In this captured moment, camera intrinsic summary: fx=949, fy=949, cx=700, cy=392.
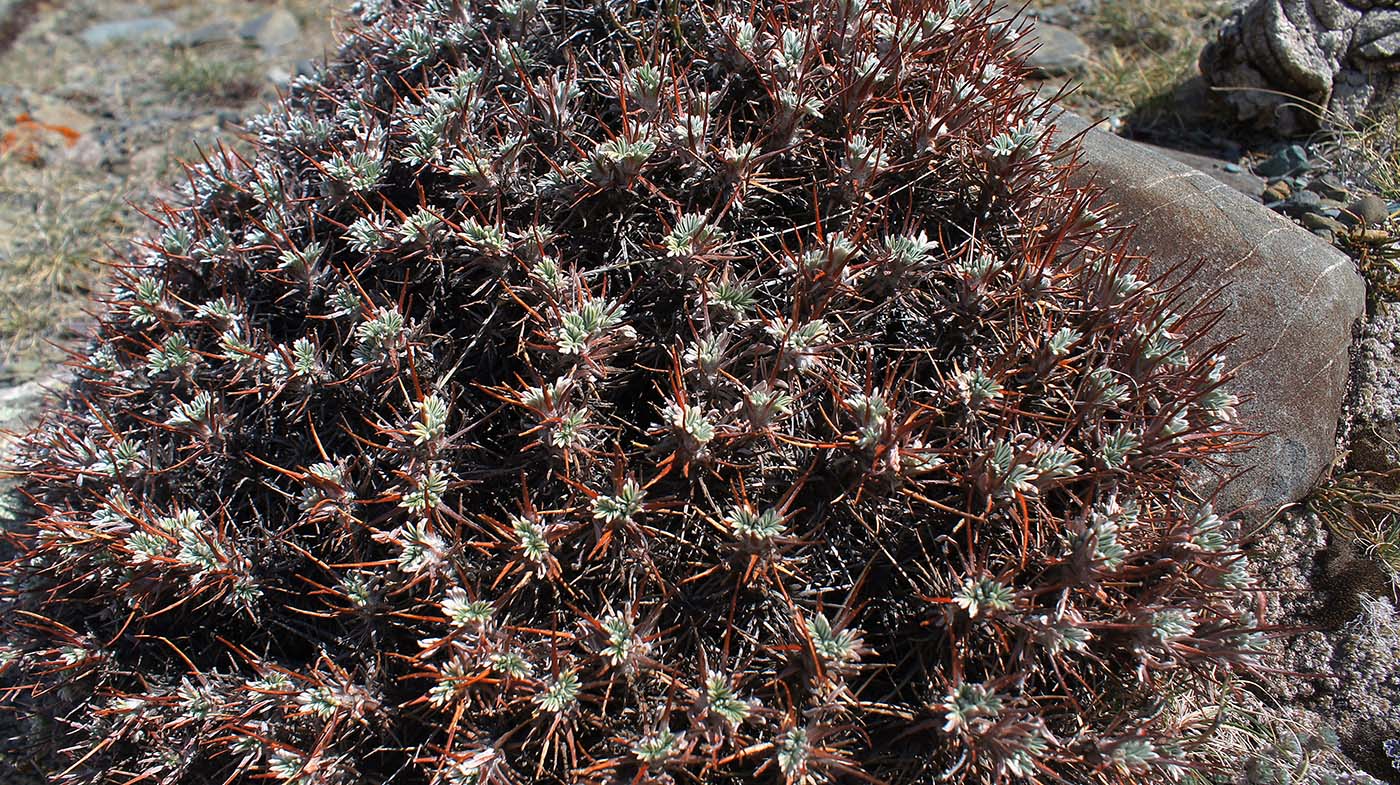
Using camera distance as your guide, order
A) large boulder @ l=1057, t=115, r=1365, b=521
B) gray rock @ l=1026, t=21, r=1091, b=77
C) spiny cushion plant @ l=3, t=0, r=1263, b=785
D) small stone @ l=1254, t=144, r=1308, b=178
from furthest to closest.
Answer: gray rock @ l=1026, t=21, r=1091, b=77, small stone @ l=1254, t=144, r=1308, b=178, large boulder @ l=1057, t=115, r=1365, b=521, spiny cushion plant @ l=3, t=0, r=1263, b=785

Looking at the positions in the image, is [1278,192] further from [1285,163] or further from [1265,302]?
[1265,302]

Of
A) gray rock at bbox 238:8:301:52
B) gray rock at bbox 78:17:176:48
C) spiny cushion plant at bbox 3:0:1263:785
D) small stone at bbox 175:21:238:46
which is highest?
spiny cushion plant at bbox 3:0:1263:785

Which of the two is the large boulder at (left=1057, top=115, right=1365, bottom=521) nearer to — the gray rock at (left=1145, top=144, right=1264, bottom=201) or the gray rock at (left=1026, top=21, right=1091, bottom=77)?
the gray rock at (left=1145, top=144, right=1264, bottom=201)

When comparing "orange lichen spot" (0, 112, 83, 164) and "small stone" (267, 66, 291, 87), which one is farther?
"small stone" (267, 66, 291, 87)

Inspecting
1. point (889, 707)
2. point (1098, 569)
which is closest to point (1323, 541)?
point (1098, 569)

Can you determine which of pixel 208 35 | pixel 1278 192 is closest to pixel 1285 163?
pixel 1278 192

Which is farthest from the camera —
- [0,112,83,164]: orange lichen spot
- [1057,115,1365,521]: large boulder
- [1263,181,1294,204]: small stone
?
[0,112,83,164]: orange lichen spot

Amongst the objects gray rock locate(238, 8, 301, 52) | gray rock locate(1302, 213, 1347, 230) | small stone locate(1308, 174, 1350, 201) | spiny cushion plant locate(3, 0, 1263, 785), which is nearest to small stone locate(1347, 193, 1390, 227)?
gray rock locate(1302, 213, 1347, 230)

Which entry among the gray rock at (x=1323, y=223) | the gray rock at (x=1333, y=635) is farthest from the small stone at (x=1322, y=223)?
the gray rock at (x=1333, y=635)
